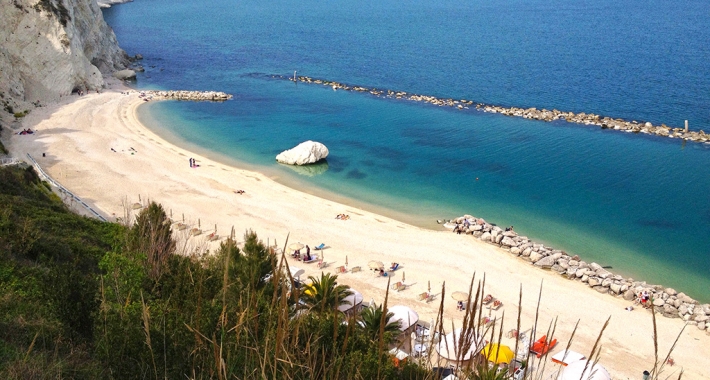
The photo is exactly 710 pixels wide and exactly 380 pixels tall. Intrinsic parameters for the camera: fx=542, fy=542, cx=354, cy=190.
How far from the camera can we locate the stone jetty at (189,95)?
6390 cm

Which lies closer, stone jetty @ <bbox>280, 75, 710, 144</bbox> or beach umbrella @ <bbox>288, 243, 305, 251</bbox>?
beach umbrella @ <bbox>288, 243, 305, 251</bbox>

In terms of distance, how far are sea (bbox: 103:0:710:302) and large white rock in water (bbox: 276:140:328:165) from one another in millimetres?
755

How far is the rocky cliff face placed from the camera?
51.7 metres

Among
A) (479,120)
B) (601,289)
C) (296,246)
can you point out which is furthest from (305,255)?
(479,120)

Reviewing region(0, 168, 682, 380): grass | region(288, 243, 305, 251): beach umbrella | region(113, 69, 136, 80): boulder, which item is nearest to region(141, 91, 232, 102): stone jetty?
region(113, 69, 136, 80): boulder

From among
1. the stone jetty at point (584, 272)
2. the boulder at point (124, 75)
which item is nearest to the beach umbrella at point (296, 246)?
the stone jetty at point (584, 272)

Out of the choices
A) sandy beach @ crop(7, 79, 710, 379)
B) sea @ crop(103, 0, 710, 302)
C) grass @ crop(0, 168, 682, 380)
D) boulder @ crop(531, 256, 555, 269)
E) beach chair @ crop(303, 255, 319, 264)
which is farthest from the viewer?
sea @ crop(103, 0, 710, 302)

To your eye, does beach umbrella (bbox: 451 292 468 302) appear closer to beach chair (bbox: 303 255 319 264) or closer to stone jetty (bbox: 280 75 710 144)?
beach chair (bbox: 303 255 319 264)

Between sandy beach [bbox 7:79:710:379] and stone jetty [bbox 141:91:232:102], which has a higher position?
stone jetty [bbox 141:91:232:102]

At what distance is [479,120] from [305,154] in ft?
75.7

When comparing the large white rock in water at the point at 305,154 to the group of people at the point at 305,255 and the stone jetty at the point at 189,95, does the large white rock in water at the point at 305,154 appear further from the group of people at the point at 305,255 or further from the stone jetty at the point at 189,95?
the stone jetty at the point at 189,95

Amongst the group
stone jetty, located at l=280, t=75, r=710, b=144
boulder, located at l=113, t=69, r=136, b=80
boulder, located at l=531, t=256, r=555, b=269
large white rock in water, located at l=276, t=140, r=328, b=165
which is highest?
stone jetty, located at l=280, t=75, r=710, b=144

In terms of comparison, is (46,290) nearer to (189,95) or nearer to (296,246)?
(296,246)

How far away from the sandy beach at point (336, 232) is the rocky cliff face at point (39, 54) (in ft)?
14.8
